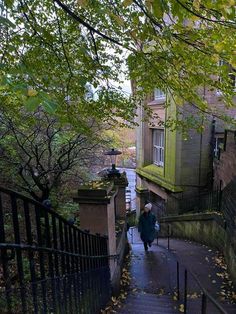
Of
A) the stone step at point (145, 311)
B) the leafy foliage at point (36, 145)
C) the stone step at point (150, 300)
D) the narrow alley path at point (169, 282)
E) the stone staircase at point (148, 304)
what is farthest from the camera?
the leafy foliage at point (36, 145)

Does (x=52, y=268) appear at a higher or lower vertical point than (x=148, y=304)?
higher

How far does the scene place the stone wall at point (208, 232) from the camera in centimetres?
720

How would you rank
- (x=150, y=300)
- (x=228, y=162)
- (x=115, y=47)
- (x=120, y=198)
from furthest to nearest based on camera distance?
(x=228, y=162) → (x=120, y=198) → (x=115, y=47) → (x=150, y=300)

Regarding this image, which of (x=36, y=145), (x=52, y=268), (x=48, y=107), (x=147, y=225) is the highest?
(x=48, y=107)

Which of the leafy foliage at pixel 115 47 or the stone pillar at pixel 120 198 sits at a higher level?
the leafy foliage at pixel 115 47

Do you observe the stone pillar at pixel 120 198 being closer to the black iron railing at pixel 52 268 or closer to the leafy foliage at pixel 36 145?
the leafy foliage at pixel 36 145

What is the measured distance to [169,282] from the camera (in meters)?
6.68

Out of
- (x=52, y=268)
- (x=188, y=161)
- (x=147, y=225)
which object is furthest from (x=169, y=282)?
(x=188, y=161)

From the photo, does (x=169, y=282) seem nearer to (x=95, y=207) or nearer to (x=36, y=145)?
(x=95, y=207)

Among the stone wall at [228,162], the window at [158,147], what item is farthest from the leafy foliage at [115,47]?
the window at [158,147]

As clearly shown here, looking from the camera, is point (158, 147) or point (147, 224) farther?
point (158, 147)

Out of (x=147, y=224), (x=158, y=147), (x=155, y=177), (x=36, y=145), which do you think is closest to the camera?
(x=147, y=224)

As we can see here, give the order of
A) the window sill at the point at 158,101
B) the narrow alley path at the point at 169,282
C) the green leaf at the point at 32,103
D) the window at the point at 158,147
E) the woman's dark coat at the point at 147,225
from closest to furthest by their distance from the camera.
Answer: the green leaf at the point at 32,103
the narrow alley path at the point at 169,282
the woman's dark coat at the point at 147,225
the window sill at the point at 158,101
the window at the point at 158,147

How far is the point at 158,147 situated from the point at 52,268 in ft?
55.4
